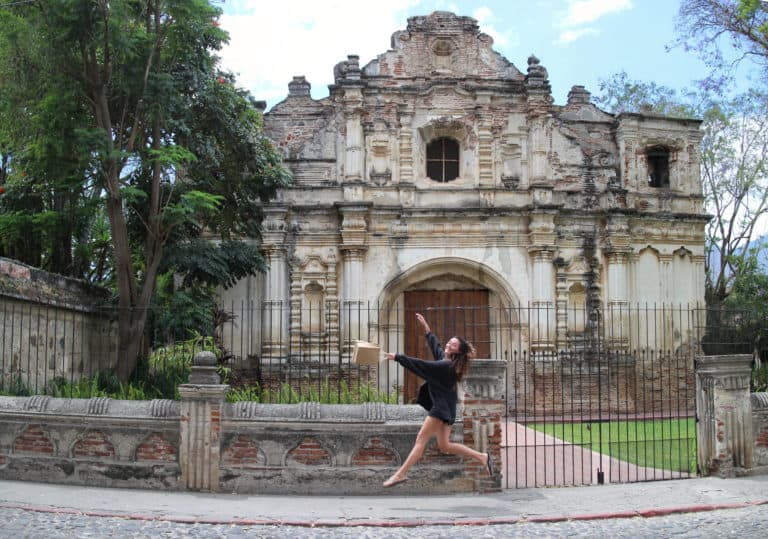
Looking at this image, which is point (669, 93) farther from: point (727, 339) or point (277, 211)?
point (277, 211)

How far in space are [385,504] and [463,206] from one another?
460 inches

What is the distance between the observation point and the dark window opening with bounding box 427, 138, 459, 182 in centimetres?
1978

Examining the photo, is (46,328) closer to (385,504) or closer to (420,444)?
(385,504)

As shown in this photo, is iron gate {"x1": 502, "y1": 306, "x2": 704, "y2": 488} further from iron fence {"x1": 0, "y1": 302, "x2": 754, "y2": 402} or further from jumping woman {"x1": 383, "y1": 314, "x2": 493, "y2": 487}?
jumping woman {"x1": 383, "y1": 314, "x2": 493, "y2": 487}

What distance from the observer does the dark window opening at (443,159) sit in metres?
19.8

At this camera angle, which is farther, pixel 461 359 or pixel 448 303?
pixel 448 303

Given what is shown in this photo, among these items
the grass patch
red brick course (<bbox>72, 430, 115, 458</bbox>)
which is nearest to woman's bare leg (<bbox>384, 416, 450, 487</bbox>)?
the grass patch

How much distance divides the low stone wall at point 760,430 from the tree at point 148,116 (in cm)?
896

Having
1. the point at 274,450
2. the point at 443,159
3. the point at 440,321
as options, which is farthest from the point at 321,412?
the point at 443,159

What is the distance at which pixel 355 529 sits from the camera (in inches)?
297

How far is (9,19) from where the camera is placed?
11922 mm

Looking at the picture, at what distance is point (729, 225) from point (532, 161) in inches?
487

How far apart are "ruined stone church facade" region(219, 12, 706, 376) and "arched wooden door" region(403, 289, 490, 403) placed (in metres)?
0.07

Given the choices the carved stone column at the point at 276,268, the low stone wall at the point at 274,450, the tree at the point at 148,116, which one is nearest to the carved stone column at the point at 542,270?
the carved stone column at the point at 276,268
